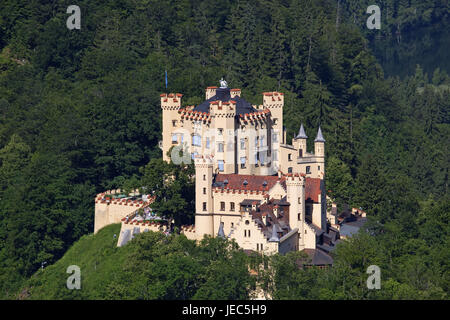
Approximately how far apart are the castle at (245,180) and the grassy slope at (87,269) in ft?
4.93

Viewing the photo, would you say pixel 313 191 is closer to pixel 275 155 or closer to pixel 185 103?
pixel 275 155

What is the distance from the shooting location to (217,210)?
301ft

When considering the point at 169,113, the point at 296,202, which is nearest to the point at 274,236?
the point at 296,202

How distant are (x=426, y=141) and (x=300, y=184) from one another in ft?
200

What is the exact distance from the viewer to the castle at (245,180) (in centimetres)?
8844

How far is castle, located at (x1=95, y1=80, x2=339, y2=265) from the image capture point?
88438mm

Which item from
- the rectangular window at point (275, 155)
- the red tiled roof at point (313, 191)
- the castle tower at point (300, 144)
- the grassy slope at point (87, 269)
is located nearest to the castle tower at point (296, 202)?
the red tiled roof at point (313, 191)

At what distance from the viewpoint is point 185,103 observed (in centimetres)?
10794

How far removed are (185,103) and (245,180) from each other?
57.8 ft

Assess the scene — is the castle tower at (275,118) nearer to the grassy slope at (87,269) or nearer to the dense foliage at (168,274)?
the dense foliage at (168,274)

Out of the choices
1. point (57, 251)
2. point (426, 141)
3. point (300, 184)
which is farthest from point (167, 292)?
point (426, 141)

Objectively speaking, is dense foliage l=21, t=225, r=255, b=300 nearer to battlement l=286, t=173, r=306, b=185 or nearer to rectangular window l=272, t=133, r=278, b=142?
battlement l=286, t=173, r=306, b=185

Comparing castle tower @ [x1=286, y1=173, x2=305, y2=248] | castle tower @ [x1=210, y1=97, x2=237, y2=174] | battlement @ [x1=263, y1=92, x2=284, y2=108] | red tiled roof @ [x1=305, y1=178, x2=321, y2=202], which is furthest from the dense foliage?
battlement @ [x1=263, y1=92, x2=284, y2=108]
